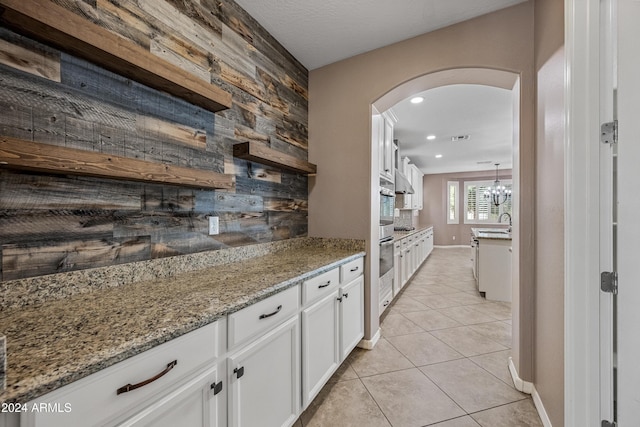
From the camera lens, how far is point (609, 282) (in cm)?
109

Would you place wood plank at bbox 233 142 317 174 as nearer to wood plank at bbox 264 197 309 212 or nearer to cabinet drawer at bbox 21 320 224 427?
wood plank at bbox 264 197 309 212

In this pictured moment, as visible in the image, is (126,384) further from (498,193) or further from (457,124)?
(498,193)

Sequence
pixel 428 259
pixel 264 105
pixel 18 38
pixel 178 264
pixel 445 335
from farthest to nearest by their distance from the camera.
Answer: pixel 428 259 < pixel 445 335 < pixel 264 105 < pixel 178 264 < pixel 18 38

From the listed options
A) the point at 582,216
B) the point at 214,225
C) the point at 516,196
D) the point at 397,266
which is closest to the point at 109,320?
the point at 214,225

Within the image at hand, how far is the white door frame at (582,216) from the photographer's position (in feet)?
3.68

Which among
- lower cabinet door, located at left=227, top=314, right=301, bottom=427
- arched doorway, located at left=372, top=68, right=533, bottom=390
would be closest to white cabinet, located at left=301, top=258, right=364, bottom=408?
lower cabinet door, located at left=227, top=314, right=301, bottom=427

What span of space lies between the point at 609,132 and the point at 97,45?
81.2 inches

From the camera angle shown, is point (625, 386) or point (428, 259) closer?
point (625, 386)

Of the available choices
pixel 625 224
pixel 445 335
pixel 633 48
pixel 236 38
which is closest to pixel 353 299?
pixel 445 335

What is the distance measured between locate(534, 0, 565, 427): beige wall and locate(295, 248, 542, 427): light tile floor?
0.32m

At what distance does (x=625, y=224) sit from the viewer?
40.6 inches

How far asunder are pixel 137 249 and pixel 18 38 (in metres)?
0.92

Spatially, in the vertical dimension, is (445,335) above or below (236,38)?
below

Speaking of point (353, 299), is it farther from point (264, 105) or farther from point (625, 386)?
point (264, 105)
